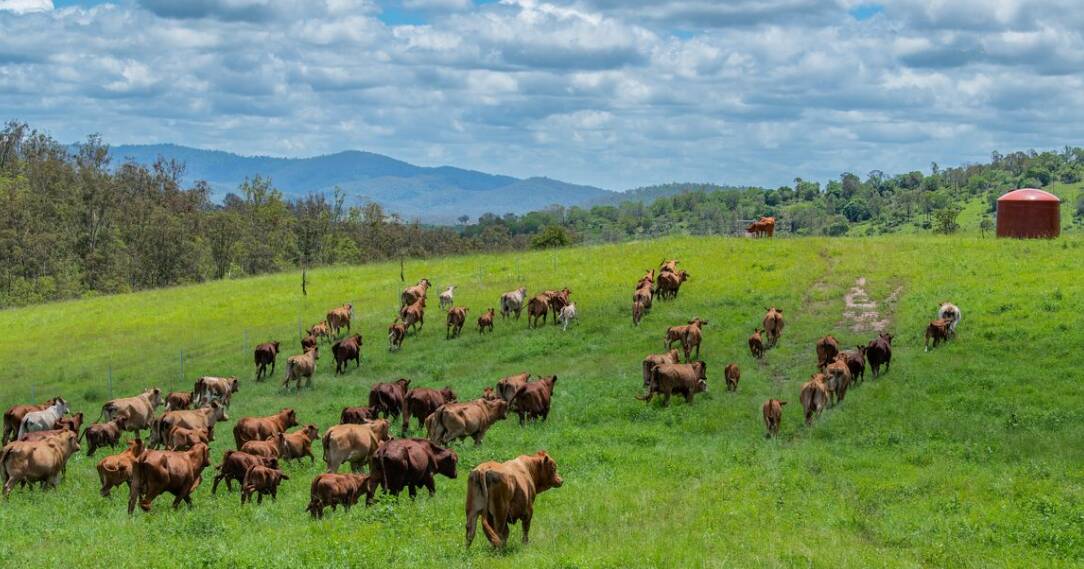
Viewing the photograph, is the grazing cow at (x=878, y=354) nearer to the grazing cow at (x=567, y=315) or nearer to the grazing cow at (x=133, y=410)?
the grazing cow at (x=567, y=315)

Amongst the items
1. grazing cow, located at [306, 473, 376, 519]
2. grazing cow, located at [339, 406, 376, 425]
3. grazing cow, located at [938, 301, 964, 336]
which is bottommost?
grazing cow, located at [339, 406, 376, 425]

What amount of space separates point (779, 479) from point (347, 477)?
321 inches

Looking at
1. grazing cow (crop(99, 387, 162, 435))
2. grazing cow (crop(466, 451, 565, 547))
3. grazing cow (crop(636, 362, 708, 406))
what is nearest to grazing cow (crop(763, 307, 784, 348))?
grazing cow (crop(636, 362, 708, 406))

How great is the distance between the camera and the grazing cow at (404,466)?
1786cm

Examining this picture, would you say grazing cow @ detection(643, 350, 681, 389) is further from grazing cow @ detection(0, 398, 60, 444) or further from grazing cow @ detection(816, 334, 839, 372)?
grazing cow @ detection(0, 398, 60, 444)

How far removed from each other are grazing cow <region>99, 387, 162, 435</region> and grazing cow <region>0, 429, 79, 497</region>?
22.6 ft

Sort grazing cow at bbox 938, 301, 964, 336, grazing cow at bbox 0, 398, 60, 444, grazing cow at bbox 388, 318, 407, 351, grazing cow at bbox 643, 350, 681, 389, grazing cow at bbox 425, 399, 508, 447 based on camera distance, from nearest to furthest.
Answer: grazing cow at bbox 425, 399, 508, 447 → grazing cow at bbox 0, 398, 60, 444 → grazing cow at bbox 643, 350, 681, 389 → grazing cow at bbox 938, 301, 964, 336 → grazing cow at bbox 388, 318, 407, 351

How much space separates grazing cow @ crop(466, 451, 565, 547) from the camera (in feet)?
45.2

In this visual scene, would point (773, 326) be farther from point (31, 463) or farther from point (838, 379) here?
point (31, 463)

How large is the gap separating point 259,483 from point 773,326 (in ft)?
71.0

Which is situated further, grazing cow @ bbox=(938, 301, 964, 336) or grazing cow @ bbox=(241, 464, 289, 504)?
grazing cow @ bbox=(938, 301, 964, 336)

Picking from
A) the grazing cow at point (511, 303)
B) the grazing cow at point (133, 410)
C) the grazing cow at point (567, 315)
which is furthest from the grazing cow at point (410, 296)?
the grazing cow at point (133, 410)

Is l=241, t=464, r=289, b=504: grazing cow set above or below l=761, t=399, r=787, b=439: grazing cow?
below

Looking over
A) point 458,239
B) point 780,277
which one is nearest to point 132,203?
point 458,239
